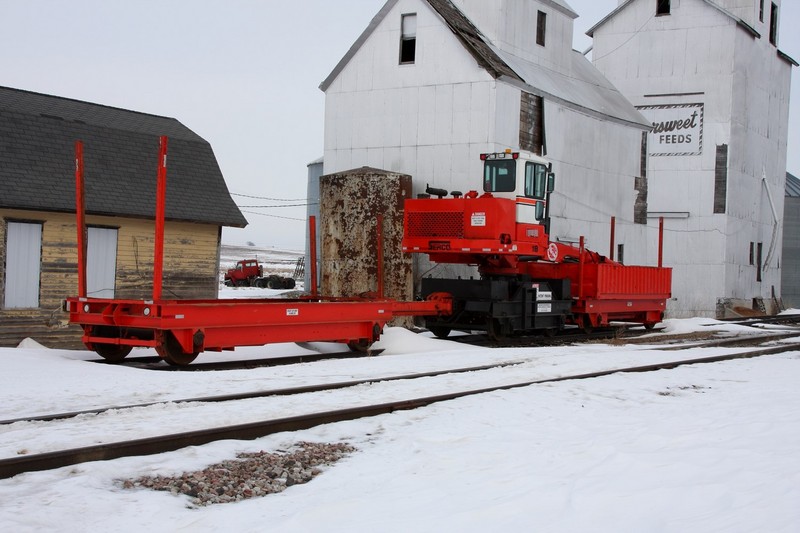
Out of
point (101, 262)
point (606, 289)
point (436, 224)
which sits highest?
point (436, 224)

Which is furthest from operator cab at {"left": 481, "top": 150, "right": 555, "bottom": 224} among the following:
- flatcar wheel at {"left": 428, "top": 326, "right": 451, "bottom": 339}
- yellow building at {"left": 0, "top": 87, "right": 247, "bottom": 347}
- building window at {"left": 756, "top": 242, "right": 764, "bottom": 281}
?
building window at {"left": 756, "top": 242, "right": 764, "bottom": 281}

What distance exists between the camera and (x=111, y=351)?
47.2 feet

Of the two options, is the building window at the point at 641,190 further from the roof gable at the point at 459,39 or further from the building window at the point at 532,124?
the roof gable at the point at 459,39

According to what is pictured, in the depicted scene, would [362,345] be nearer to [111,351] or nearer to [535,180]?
[111,351]

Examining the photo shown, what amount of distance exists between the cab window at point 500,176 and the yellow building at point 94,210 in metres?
6.63

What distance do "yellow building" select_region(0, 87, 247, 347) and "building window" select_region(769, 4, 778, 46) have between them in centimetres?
2981

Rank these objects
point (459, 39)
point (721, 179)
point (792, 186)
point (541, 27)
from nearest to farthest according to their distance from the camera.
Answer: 1. point (459, 39)
2. point (541, 27)
3. point (721, 179)
4. point (792, 186)

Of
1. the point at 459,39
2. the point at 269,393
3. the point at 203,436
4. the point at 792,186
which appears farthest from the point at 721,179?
the point at 203,436

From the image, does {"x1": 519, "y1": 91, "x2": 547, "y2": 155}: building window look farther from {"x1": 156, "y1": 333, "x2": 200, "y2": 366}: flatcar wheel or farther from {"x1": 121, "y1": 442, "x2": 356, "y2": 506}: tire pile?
{"x1": 121, "y1": 442, "x2": 356, "y2": 506}: tire pile

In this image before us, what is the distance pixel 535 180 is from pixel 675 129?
20304mm

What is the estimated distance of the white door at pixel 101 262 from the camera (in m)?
19.6

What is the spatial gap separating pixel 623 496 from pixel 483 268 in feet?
45.3

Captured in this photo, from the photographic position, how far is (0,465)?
620 cm

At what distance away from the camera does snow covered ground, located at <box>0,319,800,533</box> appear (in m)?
5.57
